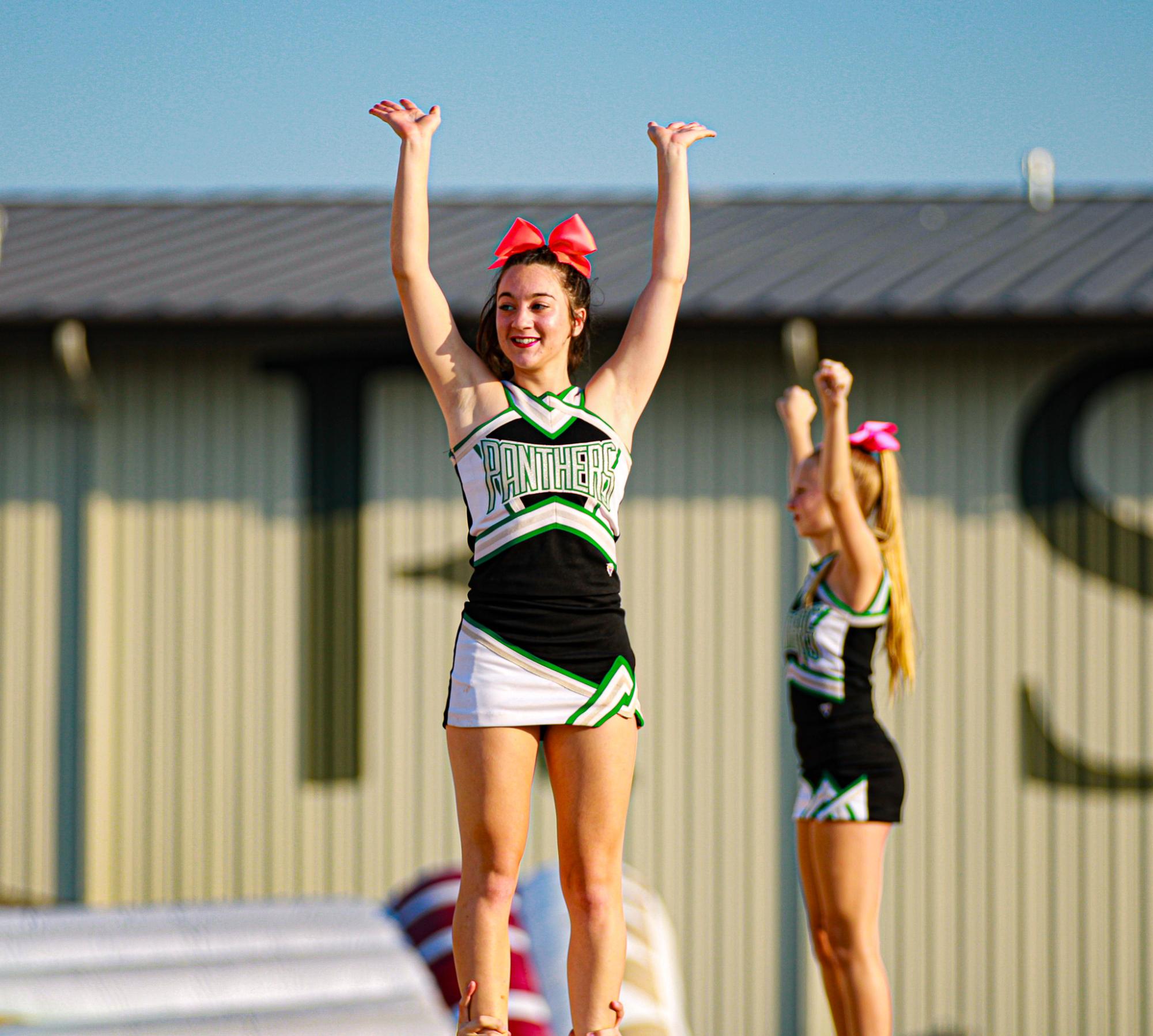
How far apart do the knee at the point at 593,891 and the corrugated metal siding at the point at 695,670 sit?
543cm

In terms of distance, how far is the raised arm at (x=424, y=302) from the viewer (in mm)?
2441

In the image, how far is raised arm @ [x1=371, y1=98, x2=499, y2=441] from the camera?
2441 mm

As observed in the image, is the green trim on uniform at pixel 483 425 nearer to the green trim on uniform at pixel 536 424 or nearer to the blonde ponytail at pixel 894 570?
the green trim on uniform at pixel 536 424

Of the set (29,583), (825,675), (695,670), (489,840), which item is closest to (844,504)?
(825,675)

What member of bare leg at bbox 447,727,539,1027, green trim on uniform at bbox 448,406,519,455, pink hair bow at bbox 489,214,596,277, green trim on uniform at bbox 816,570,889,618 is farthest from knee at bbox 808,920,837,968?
pink hair bow at bbox 489,214,596,277

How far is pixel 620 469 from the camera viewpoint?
247 cm

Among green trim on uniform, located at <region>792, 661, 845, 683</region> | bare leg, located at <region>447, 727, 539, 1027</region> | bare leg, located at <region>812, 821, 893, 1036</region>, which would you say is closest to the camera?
bare leg, located at <region>447, 727, 539, 1027</region>

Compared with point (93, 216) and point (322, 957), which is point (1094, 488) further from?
point (93, 216)

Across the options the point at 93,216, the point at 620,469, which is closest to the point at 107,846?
the point at 93,216

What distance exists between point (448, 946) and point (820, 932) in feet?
6.58

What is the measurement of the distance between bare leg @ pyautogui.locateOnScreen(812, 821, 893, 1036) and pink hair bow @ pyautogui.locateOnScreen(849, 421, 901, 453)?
118 centimetres

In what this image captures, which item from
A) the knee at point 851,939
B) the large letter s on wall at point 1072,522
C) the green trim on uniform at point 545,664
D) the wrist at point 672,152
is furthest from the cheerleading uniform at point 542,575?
the large letter s on wall at point 1072,522

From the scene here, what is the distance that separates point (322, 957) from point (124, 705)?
11.5ft

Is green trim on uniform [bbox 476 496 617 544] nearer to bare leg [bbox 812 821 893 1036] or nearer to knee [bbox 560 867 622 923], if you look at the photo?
knee [bbox 560 867 622 923]
